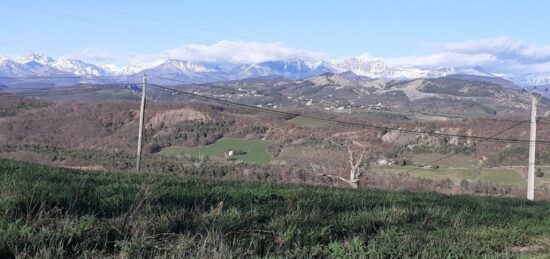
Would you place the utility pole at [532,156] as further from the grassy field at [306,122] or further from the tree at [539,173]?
the grassy field at [306,122]

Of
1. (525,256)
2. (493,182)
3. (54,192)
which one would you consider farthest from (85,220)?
(493,182)

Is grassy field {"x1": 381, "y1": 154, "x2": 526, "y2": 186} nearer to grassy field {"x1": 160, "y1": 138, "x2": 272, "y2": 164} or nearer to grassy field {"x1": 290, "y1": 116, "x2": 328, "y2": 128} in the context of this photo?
grassy field {"x1": 160, "y1": 138, "x2": 272, "y2": 164}

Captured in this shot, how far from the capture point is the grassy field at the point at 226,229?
3.66 m

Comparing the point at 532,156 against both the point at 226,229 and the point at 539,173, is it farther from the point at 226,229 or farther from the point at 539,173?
the point at 226,229

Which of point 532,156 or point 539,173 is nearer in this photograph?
point 532,156

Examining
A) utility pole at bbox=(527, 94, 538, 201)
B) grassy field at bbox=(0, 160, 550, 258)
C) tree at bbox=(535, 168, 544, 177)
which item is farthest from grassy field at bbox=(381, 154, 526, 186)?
grassy field at bbox=(0, 160, 550, 258)

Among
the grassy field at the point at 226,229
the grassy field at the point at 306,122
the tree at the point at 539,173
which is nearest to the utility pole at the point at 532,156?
the tree at the point at 539,173

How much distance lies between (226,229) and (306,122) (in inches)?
2650

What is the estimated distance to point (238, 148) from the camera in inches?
2328

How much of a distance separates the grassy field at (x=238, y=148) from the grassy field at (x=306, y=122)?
22.9 feet

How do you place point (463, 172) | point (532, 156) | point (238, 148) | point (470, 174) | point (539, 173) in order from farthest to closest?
point (238, 148)
point (463, 172)
point (470, 174)
point (539, 173)
point (532, 156)

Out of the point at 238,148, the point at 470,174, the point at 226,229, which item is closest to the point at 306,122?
the point at 238,148

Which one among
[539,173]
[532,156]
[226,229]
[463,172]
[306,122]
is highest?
[226,229]

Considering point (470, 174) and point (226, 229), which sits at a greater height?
point (226, 229)
